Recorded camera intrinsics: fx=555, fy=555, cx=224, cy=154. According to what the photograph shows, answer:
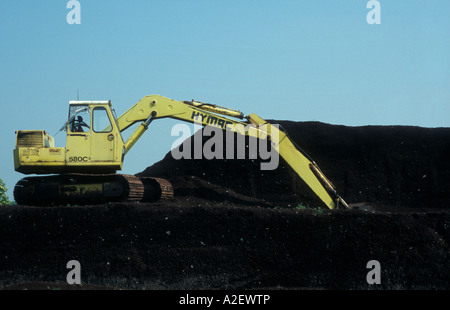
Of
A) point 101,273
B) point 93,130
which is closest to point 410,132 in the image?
point 93,130

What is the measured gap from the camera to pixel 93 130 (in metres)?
12.9

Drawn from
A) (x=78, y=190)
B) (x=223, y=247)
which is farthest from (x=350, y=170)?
(x=78, y=190)

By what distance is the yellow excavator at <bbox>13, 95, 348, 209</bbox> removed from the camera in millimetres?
12938

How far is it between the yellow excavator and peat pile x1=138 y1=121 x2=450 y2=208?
183 inches

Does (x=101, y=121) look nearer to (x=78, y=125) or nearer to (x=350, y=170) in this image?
(x=78, y=125)

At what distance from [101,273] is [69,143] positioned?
3.50m

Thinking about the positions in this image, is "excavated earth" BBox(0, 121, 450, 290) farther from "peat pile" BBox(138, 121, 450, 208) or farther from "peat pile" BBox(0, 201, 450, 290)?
"peat pile" BBox(138, 121, 450, 208)

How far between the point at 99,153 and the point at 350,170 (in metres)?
10.1

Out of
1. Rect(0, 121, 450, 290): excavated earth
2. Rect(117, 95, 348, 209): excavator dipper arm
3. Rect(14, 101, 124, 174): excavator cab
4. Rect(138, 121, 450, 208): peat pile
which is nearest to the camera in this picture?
Rect(0, 121, 450, 290): excavated earth

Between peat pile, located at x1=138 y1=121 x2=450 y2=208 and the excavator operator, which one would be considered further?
peat pile, located at x1=138 y1=121 x2=450 y2=208

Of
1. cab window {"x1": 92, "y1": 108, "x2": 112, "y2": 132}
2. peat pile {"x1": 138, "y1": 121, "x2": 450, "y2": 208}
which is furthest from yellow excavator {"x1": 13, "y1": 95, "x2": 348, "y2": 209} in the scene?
peat pile {"x1": 138, "y1": 121, "x2": 450, "y2": 208}

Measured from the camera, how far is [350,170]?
1973cm

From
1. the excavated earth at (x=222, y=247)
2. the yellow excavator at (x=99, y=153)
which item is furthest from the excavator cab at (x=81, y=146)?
the excavated earth at (x=222, y=247)

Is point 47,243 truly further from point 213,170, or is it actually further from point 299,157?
point 213,170
